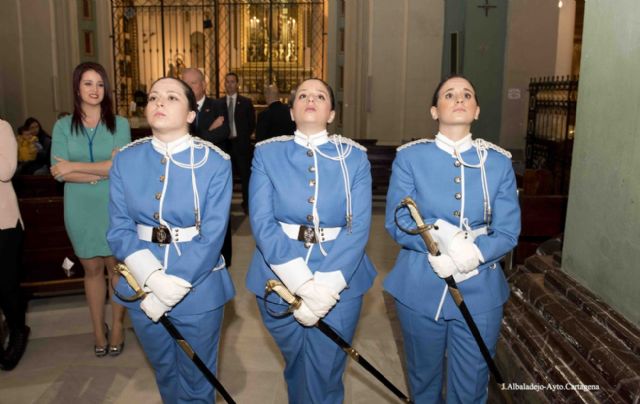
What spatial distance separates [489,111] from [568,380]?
798 centimetres

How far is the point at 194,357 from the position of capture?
2.37 meters

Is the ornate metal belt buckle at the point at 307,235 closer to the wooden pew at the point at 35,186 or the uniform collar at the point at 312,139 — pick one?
the uniform collar at the point at 312,139

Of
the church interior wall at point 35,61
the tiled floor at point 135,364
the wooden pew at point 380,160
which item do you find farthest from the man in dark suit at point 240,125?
the church interior wall at point 35,61

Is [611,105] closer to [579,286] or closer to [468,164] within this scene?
[468,164]

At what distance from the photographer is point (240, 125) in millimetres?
7648

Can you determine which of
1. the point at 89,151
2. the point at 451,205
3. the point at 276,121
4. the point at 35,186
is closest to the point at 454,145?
the point at 451,205

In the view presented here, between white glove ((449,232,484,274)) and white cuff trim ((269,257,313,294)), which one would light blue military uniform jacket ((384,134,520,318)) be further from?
white cuff trim ((269,257,313,294))

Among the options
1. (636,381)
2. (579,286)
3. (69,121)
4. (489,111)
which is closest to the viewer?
(636,381)

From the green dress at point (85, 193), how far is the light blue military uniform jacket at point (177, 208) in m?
1.16

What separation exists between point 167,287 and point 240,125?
5.53m

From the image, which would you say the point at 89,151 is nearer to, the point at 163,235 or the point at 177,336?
the point at 163,235

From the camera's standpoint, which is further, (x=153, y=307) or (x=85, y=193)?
(x=85, y=193)

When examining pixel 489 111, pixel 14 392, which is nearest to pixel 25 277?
pixel 14 392

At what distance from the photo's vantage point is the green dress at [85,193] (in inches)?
140
